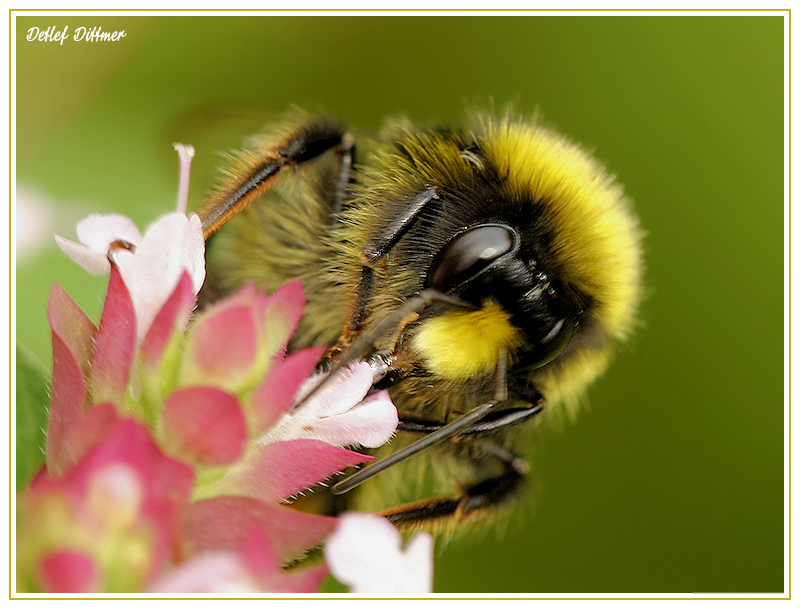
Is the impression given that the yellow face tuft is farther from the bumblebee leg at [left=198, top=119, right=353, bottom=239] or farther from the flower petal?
the bumblebee leg at [left=198, top=119, right=353, bottom=239]

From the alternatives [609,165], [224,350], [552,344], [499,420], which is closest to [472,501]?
[499,420]

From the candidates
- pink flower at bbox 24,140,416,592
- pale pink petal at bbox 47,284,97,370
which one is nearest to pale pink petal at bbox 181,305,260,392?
pink flower at bbox 24,140,416,592

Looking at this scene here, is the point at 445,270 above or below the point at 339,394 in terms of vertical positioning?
above

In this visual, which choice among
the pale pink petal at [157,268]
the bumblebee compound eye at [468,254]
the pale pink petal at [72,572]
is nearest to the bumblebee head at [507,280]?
the bumblebee compound eye at [468,254]

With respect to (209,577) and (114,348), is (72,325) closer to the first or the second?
(114,348)

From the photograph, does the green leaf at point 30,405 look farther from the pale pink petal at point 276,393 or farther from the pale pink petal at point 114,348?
the pale pink petal at point 276,393
